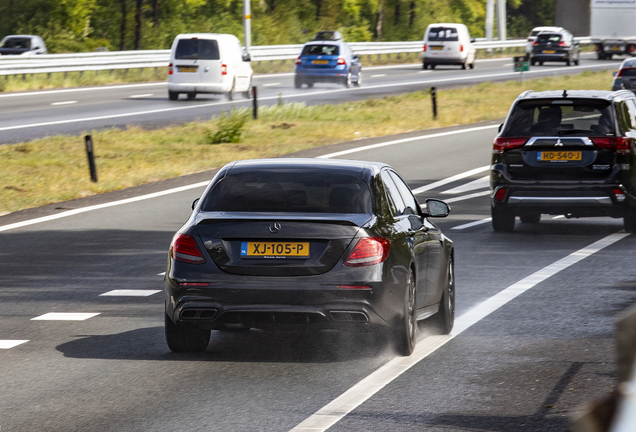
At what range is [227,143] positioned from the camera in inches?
1038

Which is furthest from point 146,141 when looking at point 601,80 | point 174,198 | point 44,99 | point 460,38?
point 460,38

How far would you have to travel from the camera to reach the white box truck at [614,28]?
7056 centimetres

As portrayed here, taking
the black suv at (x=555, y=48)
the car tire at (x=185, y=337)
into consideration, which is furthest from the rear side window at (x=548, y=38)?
the car tire at (x=185, y=337)

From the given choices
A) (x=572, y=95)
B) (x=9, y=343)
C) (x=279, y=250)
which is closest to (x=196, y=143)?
(x=572, y=95)

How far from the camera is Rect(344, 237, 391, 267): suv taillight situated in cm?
726

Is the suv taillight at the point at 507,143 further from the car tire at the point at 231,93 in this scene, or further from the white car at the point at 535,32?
the white car at the point at 535,32

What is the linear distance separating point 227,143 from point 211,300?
19287 mm

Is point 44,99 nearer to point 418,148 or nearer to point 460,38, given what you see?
point 418,148

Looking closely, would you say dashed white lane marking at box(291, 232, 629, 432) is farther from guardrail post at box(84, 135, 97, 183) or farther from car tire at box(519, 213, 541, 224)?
guardrail post at box(84, 135, 97, 183)

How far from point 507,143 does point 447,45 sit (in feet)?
138

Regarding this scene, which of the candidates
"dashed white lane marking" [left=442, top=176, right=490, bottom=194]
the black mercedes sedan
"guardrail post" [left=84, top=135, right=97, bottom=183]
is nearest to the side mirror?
the black mercedes sedan

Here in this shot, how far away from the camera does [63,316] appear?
29.9ft

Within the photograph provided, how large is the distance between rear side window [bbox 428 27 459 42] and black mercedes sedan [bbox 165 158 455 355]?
48650 mm

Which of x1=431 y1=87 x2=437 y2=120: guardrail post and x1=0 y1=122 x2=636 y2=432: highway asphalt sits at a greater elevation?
x1=0 y1=122 x2=636 y2=432: highway asphalt
